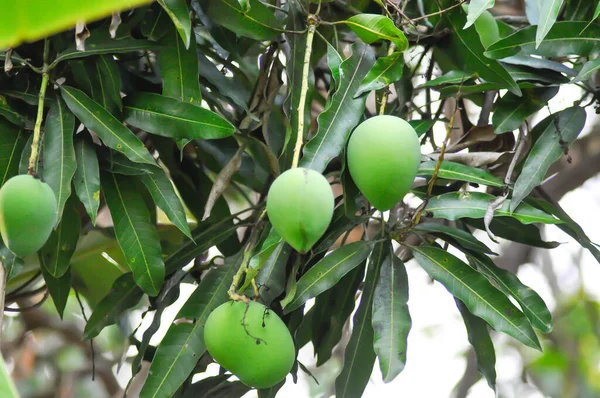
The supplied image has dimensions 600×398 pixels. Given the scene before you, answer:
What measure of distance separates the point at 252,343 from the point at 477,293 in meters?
0.29

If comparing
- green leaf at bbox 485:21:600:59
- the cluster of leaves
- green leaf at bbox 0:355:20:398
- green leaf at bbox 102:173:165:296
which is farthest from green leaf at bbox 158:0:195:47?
green leaf at bbox 0:355:20:398

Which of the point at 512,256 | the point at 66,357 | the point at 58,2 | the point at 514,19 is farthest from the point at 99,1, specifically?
the point at 66,357

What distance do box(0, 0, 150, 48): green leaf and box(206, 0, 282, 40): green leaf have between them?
0.77 meters

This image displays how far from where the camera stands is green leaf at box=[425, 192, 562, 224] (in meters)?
0.88

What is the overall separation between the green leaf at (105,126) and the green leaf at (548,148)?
1.42 ft

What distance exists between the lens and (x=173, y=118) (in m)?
0.88

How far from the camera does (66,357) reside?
2.21 m

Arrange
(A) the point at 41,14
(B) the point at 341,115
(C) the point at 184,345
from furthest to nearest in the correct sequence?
(C) the point at 184,345 → (B) the point at 341,115 → (A) the point at 41,14

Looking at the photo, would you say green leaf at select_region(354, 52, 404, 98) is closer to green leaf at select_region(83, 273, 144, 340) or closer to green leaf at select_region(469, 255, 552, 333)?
green leaf at select_region(469, 255, 552, 333)

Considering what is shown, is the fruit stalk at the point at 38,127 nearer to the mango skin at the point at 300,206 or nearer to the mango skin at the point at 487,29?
the mango skin at the point at 300,206

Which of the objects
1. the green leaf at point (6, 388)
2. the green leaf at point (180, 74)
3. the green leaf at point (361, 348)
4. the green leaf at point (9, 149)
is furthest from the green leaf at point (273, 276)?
the green leaf at point (6, 388)

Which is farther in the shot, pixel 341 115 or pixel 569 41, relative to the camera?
pixel 569 41

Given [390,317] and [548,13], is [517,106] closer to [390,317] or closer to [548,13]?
[548,13]

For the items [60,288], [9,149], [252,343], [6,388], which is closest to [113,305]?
[60,288]
